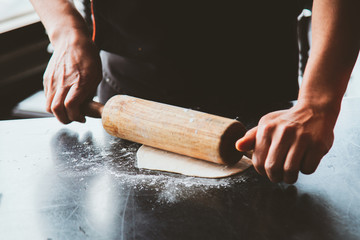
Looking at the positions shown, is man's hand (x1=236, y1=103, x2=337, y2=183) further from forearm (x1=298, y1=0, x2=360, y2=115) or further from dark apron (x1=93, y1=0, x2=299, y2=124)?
dark apron (x1=93, y1=0, x2=299, y2=124)

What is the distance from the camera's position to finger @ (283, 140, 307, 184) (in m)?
0.80

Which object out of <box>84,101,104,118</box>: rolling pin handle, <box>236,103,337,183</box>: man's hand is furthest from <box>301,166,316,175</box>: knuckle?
<box>84,101,104,118</box>: rolling pin handle

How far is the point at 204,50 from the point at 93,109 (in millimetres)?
442

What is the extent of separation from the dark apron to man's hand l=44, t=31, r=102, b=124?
5.7 inches

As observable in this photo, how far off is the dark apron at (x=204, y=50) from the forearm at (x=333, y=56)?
0.33 m

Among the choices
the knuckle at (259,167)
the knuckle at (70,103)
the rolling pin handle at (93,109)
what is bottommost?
the rolling pin handle at (93,109)

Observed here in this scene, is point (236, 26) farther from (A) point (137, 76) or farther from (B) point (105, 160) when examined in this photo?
(B) point (105, 160)

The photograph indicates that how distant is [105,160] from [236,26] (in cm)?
65

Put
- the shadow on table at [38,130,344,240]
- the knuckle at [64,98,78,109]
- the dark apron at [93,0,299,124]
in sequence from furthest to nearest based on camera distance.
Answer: the dark apron at [93,0,299,124]
the knuckle at [64,98,78,109]
the shadow on table at [38,130,344,240]

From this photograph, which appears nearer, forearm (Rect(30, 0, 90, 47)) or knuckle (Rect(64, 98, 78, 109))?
knuckle (Rect(64, 98, 78, 109))

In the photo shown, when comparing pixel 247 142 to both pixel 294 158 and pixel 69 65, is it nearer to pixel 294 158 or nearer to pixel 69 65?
pixel 294 158

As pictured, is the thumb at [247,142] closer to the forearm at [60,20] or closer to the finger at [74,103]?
the finger at [74,103]

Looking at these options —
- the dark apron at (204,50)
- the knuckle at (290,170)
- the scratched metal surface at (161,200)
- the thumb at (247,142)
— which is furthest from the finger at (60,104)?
the knuckle at (290,170)

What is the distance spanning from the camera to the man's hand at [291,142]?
31.9 inches
